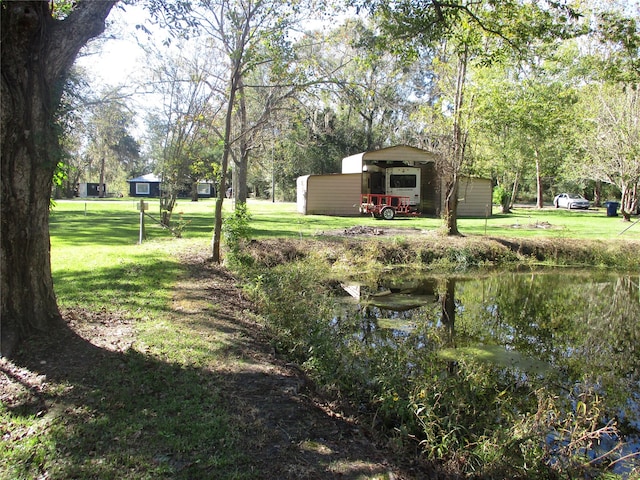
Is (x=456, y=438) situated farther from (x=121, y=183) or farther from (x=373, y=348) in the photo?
(x=121, y=183)

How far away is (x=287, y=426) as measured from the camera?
12.6ft

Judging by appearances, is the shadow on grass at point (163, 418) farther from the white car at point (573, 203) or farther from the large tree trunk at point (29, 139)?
the white car at point (573, 203)

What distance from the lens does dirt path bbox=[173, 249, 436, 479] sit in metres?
3.36

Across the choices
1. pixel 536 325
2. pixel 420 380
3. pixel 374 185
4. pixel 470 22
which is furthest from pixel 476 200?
pixel 420 380

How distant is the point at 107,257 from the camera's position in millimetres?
9859

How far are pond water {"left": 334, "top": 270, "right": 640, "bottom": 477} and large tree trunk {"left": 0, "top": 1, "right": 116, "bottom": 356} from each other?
4340 mm

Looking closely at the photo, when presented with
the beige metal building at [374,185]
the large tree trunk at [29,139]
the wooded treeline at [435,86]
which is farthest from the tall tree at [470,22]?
the beige metal building at [374,185]

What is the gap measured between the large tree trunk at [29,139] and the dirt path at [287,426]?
6.69 feet

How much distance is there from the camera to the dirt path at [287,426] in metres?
3.36

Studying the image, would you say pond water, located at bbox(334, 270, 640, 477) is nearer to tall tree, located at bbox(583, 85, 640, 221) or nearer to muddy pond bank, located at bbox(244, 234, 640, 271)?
muddy pond bank, located at bbox(244, 234, 640, 271)

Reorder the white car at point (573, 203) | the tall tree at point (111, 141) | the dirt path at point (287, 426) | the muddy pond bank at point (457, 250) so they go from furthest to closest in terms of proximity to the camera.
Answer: the white car at point (573, 203)
the tall tree at point (111, 141)
the muddy pond bank at point (457, 250)
the dirt path at point (287, 426)

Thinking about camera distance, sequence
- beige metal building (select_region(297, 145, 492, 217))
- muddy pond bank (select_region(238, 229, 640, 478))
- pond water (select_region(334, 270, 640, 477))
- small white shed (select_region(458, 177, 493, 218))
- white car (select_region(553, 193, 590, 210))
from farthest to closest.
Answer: white car (select_region(553, 193, 590, 210)) → small white shed (select_region(458, 177, 493, 218)) → beige metal building (select_region(297, 145, 492, 217)) → pond water (select_region(334, 270, 640, 477)) → muddy pond bank (select_region(238, 229, 640, 478))

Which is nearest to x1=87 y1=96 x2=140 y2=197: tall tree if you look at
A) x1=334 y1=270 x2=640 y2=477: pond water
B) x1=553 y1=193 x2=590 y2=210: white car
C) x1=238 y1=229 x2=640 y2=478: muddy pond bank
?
x1=238 y1=229 x2=640 y2=478: muddy pond bank

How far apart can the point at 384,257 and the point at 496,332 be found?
19.4 feet
